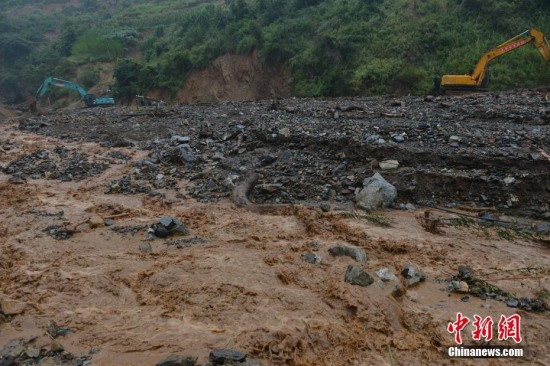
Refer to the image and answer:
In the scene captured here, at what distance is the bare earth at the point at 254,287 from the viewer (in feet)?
10.6

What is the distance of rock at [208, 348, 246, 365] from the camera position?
116 inches

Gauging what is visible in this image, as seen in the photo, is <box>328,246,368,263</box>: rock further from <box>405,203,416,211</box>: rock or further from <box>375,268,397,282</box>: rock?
<box>405,203,416,211</box>: rock

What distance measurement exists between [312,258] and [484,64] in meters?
12.0

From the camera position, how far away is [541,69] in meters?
14.5

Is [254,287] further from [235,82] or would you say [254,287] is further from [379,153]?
[235,82]

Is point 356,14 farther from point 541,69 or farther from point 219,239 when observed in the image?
point 219,239

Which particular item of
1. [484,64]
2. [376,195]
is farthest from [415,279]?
[484,64]

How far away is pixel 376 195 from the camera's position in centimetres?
606

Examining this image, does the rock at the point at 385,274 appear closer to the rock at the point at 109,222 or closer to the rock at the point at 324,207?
the rock at the point at 324,207

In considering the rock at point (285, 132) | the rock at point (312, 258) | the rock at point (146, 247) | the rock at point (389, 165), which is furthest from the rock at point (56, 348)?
the rock at point (285, 132)

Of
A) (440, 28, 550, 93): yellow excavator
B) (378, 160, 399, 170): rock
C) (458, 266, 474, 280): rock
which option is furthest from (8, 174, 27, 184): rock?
(440, 28, 550, 93): yellow excavator

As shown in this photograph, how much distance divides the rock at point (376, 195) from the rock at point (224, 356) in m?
3.46

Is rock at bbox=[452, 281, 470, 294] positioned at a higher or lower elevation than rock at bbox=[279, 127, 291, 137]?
lower

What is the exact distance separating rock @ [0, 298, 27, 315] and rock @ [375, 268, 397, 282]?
3390 millimetres
